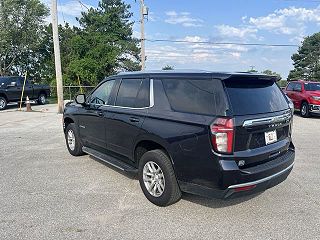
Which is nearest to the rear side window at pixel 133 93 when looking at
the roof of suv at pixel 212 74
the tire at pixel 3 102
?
the roof of suv at pixel 212 74

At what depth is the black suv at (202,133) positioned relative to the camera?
3701 mm

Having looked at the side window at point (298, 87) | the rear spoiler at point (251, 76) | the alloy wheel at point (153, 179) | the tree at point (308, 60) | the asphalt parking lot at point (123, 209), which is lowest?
the asphalt parking lot at point (123, 209)

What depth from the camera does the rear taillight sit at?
3.63 meters

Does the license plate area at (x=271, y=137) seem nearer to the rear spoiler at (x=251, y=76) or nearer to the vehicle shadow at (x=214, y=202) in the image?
the rear spoiler at (x=251, y=76)

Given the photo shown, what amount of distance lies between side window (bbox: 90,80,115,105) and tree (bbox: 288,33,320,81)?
2431 inches

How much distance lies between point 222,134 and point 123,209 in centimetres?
176

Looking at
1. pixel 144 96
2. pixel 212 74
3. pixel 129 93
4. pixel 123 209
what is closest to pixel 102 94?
pixel 129 93

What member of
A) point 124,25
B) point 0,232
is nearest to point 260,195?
point 0,232

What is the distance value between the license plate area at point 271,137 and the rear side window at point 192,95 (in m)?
0.80

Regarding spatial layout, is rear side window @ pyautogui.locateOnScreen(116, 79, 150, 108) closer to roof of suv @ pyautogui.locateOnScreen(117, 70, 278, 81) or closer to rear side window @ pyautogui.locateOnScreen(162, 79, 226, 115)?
roof of suv @ pyautogui.locateOnScreen(117, 70, 278, 81)

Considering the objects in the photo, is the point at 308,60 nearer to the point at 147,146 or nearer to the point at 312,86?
the point at 312,86

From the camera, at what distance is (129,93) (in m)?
5.17

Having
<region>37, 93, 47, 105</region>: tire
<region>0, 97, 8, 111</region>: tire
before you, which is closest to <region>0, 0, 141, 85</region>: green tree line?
<region>37, 93, 47, 105</region>: tire

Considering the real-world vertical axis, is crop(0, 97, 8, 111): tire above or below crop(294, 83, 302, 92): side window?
below
